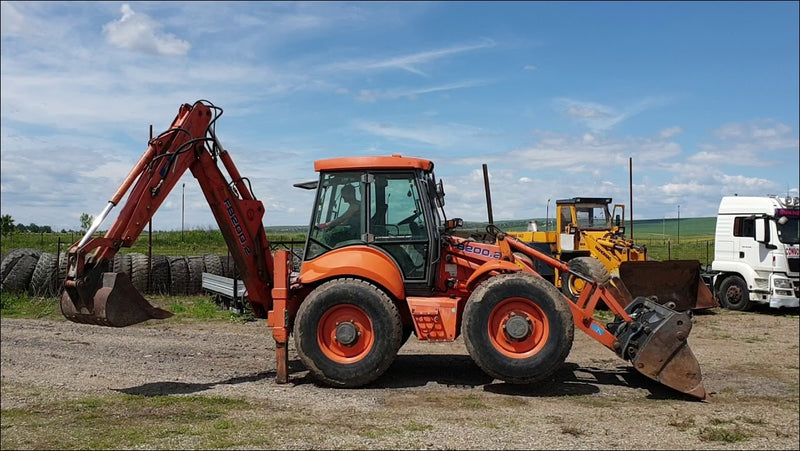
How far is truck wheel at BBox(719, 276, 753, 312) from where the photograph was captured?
1652cm

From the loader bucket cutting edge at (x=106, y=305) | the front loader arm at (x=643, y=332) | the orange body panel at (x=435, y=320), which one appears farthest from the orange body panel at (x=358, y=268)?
the loader bucket cutting edge at (x=106, y=305)

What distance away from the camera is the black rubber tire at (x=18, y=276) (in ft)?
49.3

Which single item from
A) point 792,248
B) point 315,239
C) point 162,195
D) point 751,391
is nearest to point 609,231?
point 792,248

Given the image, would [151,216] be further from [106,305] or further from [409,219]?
[409,219]

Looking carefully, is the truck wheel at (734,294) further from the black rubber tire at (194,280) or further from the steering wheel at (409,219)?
the black rubber tire at (194,280)

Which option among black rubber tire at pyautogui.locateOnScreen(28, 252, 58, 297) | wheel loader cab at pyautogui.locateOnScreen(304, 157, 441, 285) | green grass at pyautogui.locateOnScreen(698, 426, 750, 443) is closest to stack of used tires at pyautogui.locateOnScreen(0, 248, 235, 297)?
black rubber tire at pyautogui.locateOnScreen(28, 252, 58, 297)

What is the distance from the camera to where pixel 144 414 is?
6469 mm

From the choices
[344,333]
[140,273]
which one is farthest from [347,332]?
[140,273]

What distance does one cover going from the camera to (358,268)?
7914 millimetres

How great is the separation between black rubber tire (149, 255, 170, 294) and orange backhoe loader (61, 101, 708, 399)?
8977mm

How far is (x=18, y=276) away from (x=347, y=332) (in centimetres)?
1087

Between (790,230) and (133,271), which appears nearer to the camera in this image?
(790,230)

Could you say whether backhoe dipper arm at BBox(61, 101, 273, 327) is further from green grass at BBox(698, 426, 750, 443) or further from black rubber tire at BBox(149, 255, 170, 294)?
black rubber tire at BBox(149, 255, 170, 294)

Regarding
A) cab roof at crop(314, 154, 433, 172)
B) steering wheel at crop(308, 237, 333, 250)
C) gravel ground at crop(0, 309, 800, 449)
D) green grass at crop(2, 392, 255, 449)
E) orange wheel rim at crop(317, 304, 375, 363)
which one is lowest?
gravel ground at crop(0, 309, 800, 449)
